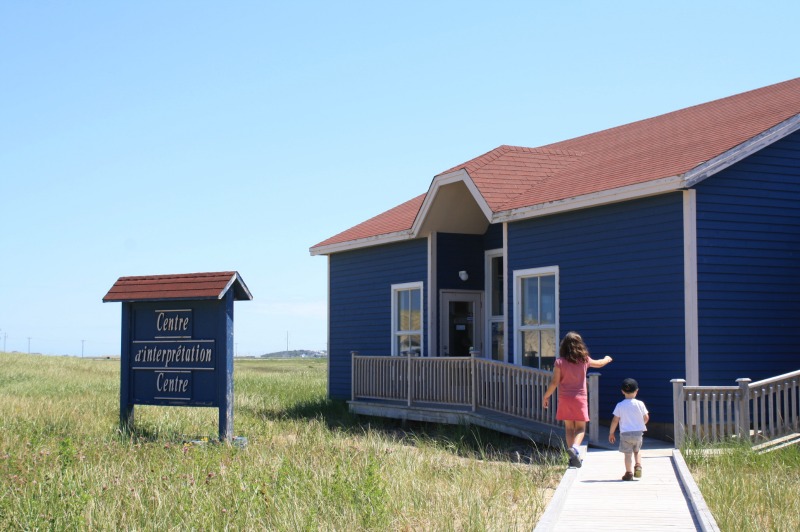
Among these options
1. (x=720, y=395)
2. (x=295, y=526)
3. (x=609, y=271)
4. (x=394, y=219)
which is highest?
(x=394, y=219)

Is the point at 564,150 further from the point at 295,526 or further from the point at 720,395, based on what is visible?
the point at 295,526

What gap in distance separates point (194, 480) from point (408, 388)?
918 cm

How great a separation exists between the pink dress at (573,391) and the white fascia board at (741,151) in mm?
3655

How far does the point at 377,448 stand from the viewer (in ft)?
47.1

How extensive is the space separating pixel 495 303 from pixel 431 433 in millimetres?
3438

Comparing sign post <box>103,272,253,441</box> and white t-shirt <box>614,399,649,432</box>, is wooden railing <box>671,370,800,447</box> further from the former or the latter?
sign post <box>103,272,253,441</box>

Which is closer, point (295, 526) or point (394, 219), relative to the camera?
point (295, 526)

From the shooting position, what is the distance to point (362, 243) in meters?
Answer: 23.2

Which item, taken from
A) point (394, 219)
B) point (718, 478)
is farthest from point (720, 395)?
point (394, 219)

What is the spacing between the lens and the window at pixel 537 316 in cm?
1778

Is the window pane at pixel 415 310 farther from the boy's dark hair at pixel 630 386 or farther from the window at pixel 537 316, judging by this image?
the boy's dark hair at pixel 630 386

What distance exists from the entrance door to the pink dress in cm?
850

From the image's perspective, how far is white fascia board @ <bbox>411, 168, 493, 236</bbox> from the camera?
18.7 meters

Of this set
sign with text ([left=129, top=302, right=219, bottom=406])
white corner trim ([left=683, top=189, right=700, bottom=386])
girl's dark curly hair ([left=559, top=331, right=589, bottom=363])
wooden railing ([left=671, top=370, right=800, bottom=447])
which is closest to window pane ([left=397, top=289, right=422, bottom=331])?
sign with text ([left=129, top=302, right=219, bottom=406])
